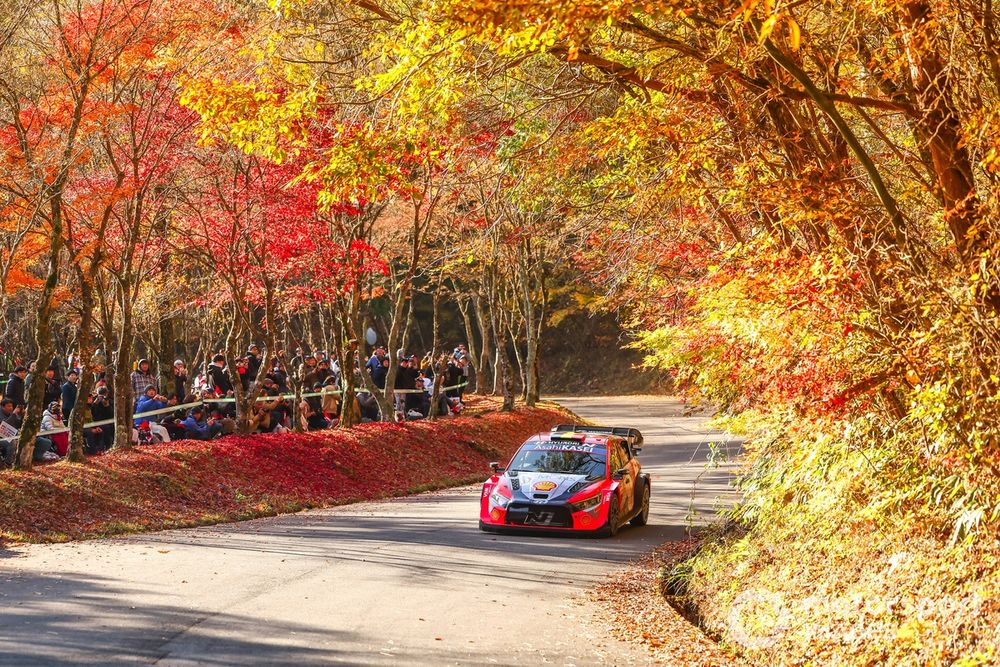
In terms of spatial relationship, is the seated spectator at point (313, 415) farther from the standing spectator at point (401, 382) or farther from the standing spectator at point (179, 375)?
the standing spectator at point (401, 382)

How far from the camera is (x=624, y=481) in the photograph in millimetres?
17703

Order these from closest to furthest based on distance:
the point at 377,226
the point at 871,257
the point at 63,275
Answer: the point at 871,257 → the point at 63,275 → the point at 377,226

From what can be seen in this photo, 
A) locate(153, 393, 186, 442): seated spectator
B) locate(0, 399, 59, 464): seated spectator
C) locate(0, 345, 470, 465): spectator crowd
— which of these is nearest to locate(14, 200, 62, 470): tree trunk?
locate(0, 345, 470, 465): spectator crowd

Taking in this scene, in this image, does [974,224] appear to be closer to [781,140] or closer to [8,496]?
[781,140]

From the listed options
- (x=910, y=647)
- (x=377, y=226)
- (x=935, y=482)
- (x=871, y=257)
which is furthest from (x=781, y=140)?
(x=377, y=226)

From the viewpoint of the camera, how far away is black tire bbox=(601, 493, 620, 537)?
55.7 feet

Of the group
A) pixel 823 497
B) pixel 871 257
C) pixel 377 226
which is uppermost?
pixel 377 226

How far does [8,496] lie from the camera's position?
1540 centimetres

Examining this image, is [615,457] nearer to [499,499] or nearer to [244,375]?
[499,499]

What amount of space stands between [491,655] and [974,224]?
17.1ft

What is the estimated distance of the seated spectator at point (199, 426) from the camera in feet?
72.8

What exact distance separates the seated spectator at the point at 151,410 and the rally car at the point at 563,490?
7599 mm

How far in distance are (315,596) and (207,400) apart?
13.8 m

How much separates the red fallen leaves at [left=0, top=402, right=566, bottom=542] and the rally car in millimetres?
4354
